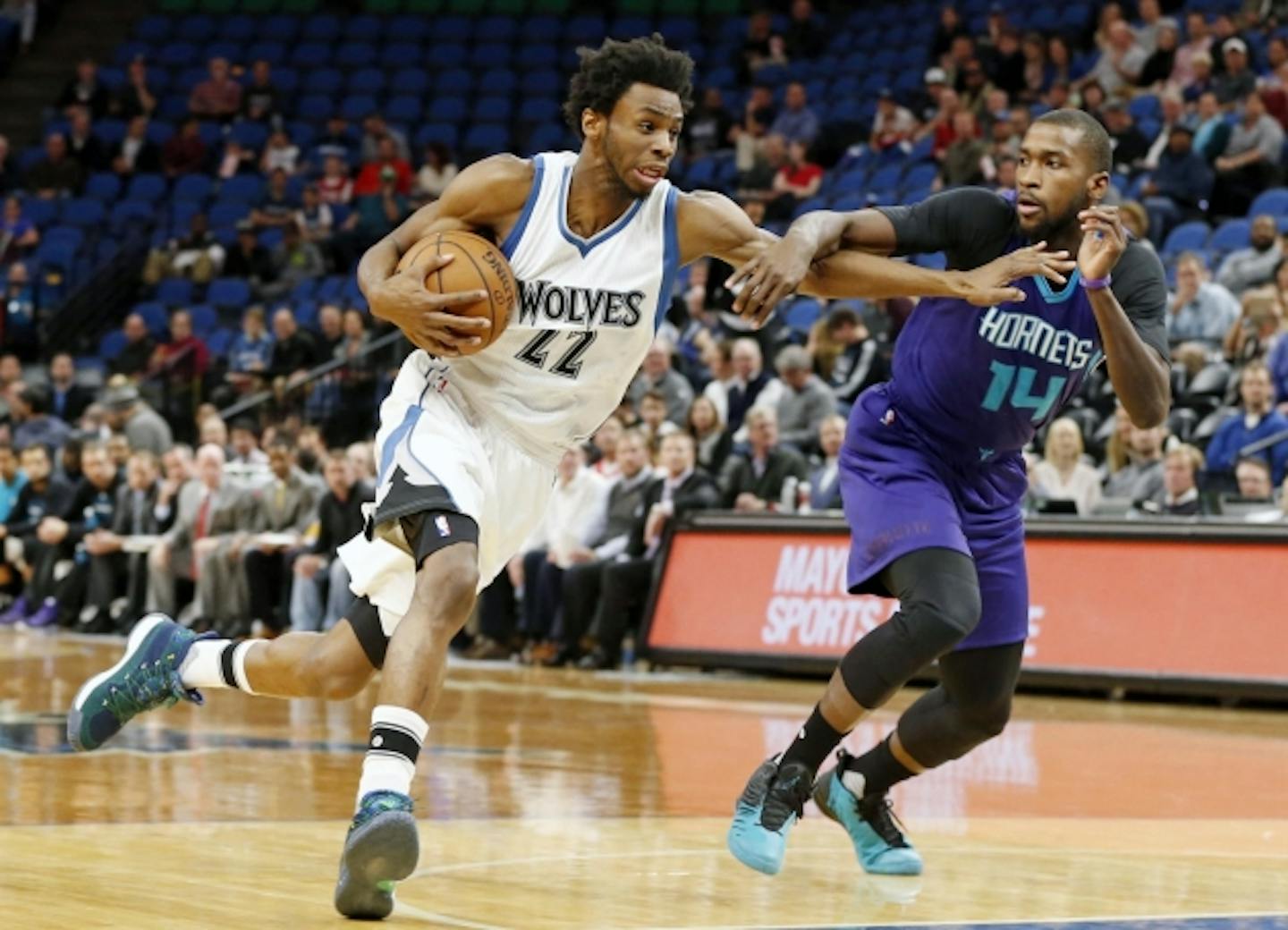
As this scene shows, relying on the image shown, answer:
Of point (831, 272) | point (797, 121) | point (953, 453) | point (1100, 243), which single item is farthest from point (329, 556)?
point (1100, 243)

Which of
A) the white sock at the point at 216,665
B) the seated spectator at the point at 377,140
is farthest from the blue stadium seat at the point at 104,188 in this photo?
the white sock at the point at 216,665

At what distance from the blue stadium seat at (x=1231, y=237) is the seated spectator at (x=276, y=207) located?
1071 centimetres

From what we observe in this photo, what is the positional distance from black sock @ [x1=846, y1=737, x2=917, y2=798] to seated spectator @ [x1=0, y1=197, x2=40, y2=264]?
1943cm

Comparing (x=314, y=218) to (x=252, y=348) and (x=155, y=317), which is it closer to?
(x=155, y=317)

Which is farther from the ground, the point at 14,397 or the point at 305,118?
the point at 305,118

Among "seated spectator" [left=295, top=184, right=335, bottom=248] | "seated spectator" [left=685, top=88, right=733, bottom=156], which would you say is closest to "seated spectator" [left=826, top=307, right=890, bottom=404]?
"seated spectator" [left=685, top=88, right=733, bottom=156]

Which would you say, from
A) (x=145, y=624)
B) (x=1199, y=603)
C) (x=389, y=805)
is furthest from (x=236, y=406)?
(x=389, y=805)

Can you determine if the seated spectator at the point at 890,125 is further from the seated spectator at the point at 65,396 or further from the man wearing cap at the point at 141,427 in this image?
the seated spectator at the point at 65,396

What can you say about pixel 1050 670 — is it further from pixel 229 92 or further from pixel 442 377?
pixel 229 92

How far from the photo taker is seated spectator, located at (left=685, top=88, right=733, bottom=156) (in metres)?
21.2

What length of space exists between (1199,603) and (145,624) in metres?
7.09

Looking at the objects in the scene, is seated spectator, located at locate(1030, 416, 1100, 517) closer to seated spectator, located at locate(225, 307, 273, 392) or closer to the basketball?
the basketball

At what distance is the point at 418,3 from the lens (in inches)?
1041

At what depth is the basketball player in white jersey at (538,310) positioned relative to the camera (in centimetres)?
528
